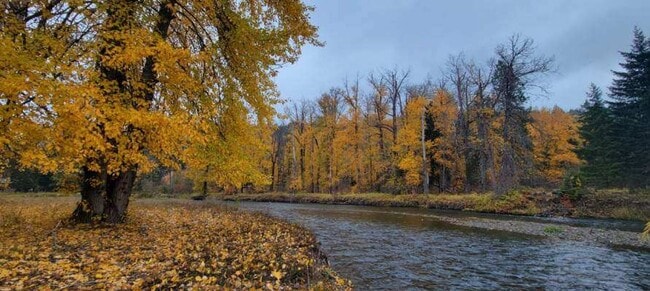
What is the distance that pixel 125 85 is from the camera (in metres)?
10.4

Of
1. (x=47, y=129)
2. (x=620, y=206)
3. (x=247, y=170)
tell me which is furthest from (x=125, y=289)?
(x=620, y=206)

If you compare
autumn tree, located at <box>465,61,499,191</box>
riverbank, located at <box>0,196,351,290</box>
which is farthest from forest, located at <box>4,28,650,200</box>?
riverbank, located at <box>0,196,351,290</box>

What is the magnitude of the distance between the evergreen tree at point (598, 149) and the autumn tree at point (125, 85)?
38.3 meters

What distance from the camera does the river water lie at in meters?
8.39

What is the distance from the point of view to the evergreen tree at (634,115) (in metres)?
35.9

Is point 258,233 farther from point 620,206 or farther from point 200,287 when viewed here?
point 620,206

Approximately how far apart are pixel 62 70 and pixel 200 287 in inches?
199

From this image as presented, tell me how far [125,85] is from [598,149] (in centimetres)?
4647

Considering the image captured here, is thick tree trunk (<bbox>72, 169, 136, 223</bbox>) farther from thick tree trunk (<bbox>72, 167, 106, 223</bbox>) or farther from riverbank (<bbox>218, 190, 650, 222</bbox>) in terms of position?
riverbank (<bbox>218, 190, 650, 222</bbox>)

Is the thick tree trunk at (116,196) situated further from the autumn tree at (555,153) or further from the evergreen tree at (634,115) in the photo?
the autumn tree at (555,153)

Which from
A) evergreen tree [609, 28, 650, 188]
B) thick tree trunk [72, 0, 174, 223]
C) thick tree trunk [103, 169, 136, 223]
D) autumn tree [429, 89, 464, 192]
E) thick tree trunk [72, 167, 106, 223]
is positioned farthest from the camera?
autumn tree [429, 89, 464, 192]

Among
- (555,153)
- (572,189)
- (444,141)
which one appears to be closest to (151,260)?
(572,189)

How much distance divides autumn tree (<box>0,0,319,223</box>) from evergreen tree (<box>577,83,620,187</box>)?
3827 cm

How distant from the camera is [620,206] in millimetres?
22625
